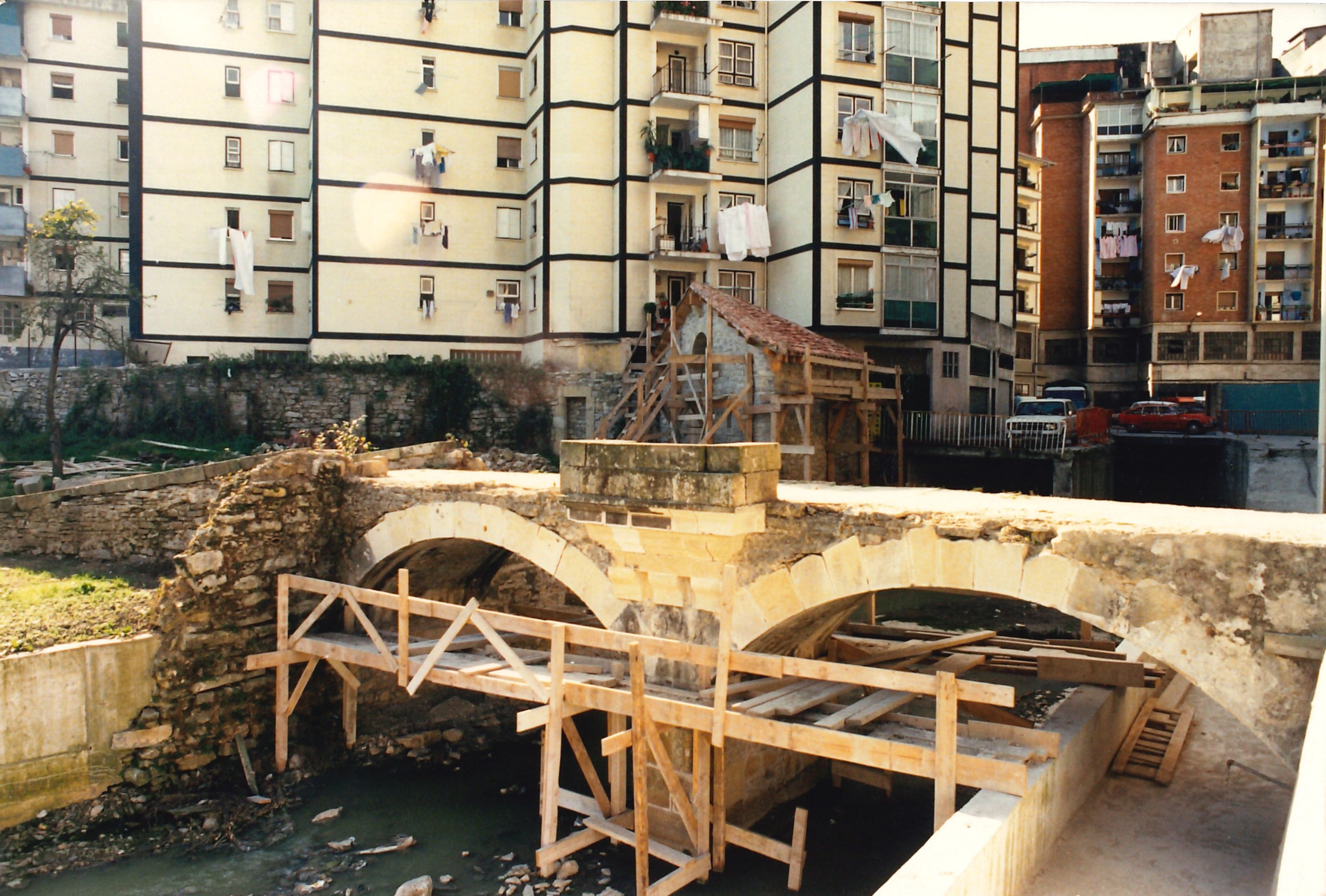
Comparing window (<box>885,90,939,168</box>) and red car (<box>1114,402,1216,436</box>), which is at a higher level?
window (<box>885,90,939,168</box>)

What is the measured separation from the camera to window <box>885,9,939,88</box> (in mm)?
25578

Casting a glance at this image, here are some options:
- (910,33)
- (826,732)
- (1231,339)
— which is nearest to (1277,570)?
(826,732)

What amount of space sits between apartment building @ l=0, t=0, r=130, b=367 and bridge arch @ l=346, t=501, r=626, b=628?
2281 cm

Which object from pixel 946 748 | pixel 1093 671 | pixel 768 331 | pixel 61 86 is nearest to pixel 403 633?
pixel 946 748

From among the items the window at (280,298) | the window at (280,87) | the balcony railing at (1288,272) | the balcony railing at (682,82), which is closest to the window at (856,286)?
the balcony railing at (682,82)

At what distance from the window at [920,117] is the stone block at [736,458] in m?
19.3

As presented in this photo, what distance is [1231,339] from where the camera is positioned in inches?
1501

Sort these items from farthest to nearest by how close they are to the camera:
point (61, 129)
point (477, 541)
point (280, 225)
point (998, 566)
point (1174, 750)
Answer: point (61, 129)
point (280, 225)
point (477, 541)
point (1174, 750)
point (998, 566)

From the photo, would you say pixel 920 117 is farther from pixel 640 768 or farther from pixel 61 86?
pixel 61 86

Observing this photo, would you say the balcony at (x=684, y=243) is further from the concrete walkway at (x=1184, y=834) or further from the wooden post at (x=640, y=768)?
the concrete walkway at (x=1184, y=834)

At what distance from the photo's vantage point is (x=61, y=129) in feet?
102

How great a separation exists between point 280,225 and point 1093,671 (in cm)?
2629

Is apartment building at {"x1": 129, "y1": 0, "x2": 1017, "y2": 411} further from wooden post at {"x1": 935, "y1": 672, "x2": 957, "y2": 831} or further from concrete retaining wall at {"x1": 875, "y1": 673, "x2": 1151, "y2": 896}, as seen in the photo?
wooden post at {"x1": 935, "y1": 672, "x2": 957, "y2": 831}

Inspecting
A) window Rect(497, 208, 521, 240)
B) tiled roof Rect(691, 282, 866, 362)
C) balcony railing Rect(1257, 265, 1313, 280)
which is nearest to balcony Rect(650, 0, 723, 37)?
window Rect(497, 208, 521, 240)
